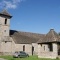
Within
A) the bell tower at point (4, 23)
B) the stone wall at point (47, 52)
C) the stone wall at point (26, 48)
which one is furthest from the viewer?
the bell tower at point (4, 23)

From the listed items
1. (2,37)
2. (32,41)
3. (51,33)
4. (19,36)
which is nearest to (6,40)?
(2,37)

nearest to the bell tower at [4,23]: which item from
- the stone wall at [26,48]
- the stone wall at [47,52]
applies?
the stone wall at [26,48]

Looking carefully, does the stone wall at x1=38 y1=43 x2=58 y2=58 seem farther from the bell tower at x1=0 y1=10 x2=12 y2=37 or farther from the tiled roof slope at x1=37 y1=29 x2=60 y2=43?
the bell tower at x1=0 y1=10 x2=12 y2=37

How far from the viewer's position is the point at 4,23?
52562 mm

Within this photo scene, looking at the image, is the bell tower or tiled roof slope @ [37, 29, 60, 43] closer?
tiled roof slope @ [37, 29, 60, 43]

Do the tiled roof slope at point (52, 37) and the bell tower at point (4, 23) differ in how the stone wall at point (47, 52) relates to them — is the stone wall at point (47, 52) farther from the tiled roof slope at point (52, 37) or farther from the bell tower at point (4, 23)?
the bell tower at point (4, 23)

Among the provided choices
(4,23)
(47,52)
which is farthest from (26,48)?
(47,52)

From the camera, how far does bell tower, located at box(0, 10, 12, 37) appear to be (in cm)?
5125

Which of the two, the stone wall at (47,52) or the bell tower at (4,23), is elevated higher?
the bell tower at (4,23)

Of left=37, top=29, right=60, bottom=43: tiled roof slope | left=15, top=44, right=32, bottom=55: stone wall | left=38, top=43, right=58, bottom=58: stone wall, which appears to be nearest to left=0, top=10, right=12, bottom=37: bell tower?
left=15, top=44, right=32, bottom=55: stone wall

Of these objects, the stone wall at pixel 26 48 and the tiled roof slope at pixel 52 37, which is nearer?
the tiled roof slope at pixel 52 37

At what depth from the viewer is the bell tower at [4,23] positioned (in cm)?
5125

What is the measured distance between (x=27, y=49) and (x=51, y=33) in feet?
58.2

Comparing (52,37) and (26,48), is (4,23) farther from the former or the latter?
(52,37)
